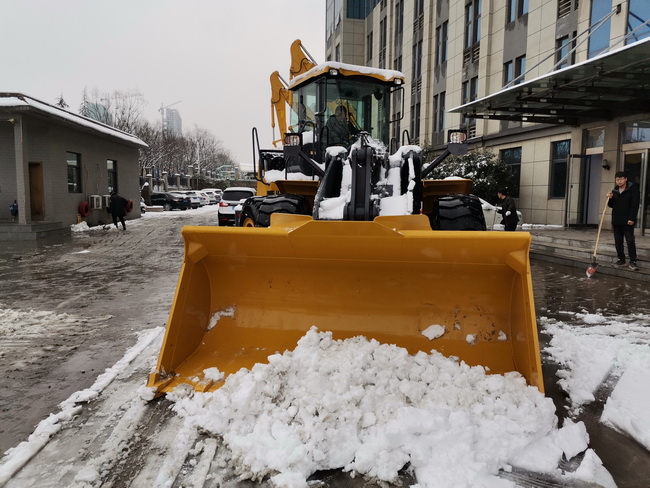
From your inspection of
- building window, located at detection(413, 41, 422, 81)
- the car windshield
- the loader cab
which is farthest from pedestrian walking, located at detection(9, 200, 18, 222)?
building window, located at detection(413, 41, 422, 81)

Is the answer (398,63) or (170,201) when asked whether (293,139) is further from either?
(170,201)

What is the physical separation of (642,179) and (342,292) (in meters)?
12.7

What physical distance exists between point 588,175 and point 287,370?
15.3 m

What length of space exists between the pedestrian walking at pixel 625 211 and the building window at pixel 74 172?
17.9m

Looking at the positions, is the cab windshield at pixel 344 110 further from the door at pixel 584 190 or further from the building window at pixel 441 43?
the building window at pixel 441 43

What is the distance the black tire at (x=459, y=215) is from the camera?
188 inches

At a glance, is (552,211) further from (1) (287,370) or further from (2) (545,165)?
(1) (287,370)

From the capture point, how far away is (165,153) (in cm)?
5066

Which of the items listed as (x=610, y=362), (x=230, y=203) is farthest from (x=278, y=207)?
(x=230, y=203)

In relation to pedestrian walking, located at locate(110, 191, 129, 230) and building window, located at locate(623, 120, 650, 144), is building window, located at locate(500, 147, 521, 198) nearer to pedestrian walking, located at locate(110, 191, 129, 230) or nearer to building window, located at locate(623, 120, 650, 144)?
building window, located at locate(623, 120, 650, 144)

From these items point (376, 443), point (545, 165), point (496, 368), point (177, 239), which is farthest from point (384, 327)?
point (545, 165)

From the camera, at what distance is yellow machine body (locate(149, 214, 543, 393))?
3365 mm

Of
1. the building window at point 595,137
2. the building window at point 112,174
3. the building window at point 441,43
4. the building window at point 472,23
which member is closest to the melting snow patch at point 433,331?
the building window at point 595,137

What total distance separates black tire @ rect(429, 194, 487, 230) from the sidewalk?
5.19 metres
